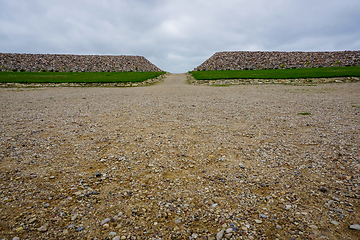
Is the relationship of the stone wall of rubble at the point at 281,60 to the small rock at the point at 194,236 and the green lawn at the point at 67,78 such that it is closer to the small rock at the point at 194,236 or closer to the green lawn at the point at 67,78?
the green lawn at the point at 67,78

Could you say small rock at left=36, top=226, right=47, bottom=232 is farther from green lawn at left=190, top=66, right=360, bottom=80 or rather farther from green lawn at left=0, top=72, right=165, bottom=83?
green lawn at left=190, top=66, right=360, bottom=80

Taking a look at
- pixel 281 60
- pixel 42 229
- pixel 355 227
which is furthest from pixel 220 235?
pixel 281 60

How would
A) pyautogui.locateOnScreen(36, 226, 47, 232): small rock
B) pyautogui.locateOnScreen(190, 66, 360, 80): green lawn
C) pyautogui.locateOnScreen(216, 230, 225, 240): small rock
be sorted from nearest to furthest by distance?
pyautogui.locateOnScreen(216, 230, 225, 240): small rock, pyautogui.locateOnScreen(36, 226, 47, 232): small rock, pyautogui.locateOnScreen(190, 66, 360, 80): green lawn

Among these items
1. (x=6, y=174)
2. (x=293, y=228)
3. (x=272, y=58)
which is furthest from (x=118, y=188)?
(x=272, y=58)

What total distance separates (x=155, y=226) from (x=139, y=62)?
81328mm

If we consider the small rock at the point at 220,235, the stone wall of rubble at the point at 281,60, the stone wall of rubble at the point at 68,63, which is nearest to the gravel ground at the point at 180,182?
the small rock at the point at 220,235

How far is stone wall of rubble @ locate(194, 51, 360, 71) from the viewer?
55.4m

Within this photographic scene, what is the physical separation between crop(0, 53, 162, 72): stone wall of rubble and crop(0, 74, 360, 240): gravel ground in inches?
2519

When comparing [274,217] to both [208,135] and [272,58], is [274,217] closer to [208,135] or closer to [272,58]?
[208,135]

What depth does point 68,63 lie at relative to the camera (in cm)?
6425

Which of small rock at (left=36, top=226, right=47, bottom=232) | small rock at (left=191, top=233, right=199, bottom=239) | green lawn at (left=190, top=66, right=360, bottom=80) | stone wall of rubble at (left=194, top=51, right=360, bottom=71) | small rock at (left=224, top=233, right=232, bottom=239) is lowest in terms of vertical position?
small rock at (left=191, top=233, right=199, bottom=239)

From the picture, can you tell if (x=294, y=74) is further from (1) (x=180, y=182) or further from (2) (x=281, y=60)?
(1) (x=180, y=182)

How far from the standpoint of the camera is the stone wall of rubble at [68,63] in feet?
190

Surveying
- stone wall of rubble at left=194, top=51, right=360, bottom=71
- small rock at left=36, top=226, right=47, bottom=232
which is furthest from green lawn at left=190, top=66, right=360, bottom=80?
small rock at left=36, top=226, right=47, bottom=232
